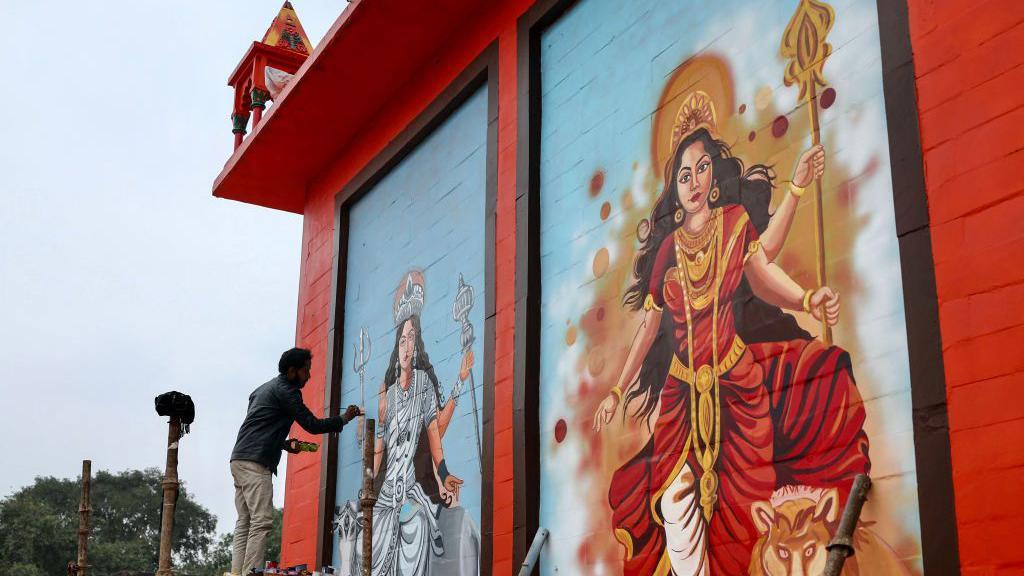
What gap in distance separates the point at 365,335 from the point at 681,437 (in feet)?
16.8

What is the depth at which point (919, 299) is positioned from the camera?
5.35 metres

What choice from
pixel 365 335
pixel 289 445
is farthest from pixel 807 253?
pixel 365 335

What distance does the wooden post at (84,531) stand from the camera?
9312mm

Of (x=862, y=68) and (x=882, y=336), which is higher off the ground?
(x=862, y=68)

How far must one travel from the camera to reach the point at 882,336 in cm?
553

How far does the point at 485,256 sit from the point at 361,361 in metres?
2.59

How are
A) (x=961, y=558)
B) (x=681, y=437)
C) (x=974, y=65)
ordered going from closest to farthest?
(x=961, y=558) → (x=974, y=65) → (x=681, y=437)

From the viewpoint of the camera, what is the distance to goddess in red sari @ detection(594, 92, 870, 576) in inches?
231

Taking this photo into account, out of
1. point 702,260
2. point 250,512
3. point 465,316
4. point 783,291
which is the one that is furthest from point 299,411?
point 783,291

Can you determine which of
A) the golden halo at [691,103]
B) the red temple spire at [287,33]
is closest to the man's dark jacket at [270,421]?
the golden halo at [691,103]

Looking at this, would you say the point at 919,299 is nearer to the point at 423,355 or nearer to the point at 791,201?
the point at 791,201

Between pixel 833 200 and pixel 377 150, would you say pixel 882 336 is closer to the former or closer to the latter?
pixel 833 200

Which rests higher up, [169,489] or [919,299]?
[919,299]

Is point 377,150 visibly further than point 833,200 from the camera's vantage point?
Yes
